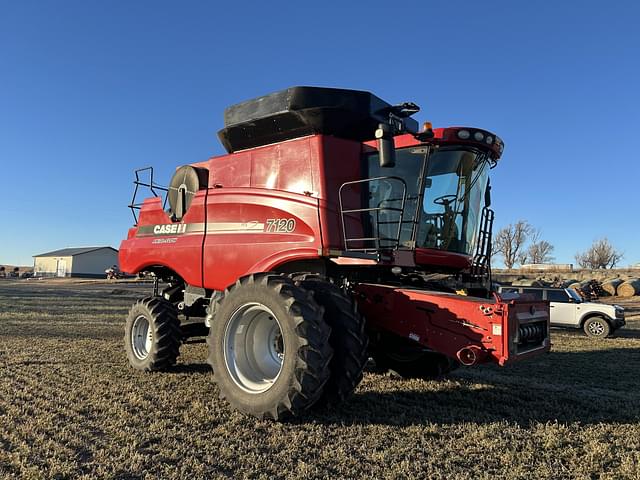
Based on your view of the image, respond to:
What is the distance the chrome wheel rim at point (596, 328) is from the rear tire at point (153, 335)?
1260cm

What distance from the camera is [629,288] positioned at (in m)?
29.7

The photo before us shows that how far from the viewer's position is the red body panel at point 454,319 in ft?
13.9

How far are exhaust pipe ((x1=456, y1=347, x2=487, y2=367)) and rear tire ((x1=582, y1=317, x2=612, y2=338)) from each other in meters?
11.9

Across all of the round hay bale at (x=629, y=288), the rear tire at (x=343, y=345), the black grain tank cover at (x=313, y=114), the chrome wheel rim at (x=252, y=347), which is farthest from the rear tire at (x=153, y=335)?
the round hay bale at (x=629, y=288)

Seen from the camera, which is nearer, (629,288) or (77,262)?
(629,288)

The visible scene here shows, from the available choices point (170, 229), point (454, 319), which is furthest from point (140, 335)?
point (454, 319)

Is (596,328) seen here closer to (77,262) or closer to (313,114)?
(313,114)

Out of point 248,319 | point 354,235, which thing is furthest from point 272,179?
point 248,319

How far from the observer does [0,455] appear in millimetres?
3451

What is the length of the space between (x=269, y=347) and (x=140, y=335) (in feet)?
10.2

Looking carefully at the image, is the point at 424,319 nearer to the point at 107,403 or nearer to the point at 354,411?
the point at 354,411

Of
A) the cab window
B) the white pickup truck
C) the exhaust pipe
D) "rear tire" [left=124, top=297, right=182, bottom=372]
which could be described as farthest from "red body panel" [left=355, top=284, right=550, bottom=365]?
the cab window

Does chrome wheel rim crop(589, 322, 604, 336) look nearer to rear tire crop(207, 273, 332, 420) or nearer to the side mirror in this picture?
the side mirror

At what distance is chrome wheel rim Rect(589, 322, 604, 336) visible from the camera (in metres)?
14.1
